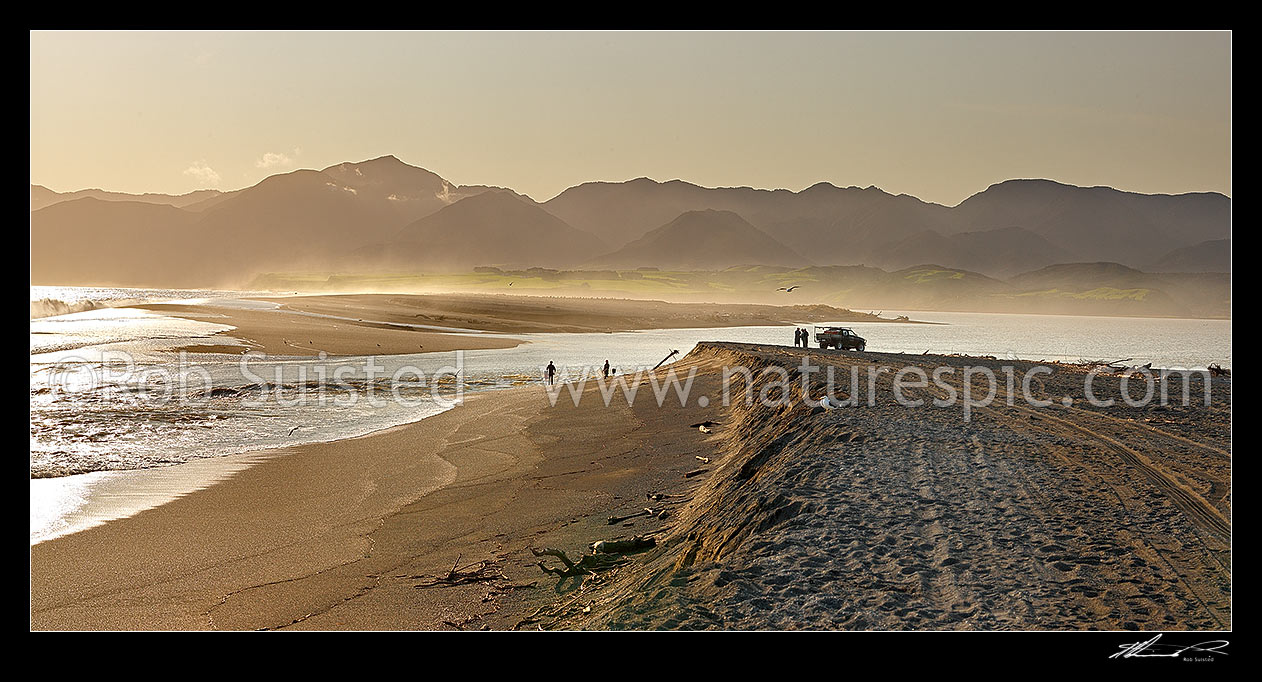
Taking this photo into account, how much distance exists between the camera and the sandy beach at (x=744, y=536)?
6066 millimetres

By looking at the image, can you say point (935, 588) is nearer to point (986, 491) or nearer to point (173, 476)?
point (986, 491)

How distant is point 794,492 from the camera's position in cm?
835

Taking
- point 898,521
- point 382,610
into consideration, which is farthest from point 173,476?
point 898,521

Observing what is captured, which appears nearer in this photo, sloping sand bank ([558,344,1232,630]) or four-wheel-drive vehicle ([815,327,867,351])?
sloping sand bank ([558,344,1232,630])
